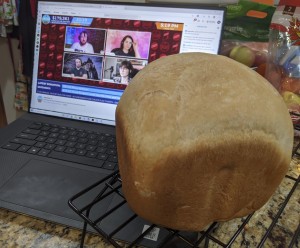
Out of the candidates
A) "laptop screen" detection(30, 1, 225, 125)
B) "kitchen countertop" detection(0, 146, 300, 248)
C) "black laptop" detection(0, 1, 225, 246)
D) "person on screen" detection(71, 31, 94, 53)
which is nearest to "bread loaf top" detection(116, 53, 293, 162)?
"kitchen countertop" detection(0, 146, 300, 248)

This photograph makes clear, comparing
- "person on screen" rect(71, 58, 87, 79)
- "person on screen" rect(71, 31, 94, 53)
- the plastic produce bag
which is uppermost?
the plastic produce bag

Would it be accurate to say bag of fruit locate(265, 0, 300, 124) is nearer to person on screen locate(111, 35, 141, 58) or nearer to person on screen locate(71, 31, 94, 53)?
person on screen locate(111, 35, 141, 58)

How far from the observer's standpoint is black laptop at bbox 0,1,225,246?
71 cm

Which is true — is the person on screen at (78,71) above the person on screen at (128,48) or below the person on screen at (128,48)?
below

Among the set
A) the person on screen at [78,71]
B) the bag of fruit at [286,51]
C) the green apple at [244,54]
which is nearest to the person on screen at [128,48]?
the person on screen at [78,71]

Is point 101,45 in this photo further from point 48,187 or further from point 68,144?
point 48,187

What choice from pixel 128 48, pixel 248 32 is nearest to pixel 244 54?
pixel 248 32

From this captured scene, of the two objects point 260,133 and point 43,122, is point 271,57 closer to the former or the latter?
Result: point 260,133

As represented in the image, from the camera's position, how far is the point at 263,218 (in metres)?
0.53

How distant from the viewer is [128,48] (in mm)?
850

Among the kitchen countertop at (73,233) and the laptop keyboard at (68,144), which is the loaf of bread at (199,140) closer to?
the kitchen countertop at (73,233)

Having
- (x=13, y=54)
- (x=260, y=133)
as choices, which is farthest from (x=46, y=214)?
(x=13, y=54)

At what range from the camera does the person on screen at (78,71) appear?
883 mm

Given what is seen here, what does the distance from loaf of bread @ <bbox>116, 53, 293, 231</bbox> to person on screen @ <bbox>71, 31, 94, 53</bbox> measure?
590 mm
